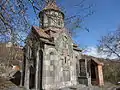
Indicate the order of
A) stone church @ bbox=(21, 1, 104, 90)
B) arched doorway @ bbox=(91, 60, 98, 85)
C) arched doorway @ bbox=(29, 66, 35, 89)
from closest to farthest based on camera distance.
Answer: stone church @ bbox=(21, 1, 104, 90)
arched doorway @ bbox=(29, 66, 35, 89)
arched doorway @ bbox=(91, 60, 98, 85)

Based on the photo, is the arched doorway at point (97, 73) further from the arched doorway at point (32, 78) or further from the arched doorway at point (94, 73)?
the arched doorway at point (32, 78)

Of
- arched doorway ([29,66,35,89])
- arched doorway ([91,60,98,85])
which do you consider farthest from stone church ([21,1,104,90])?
arched doorway ([91,60,98,85])

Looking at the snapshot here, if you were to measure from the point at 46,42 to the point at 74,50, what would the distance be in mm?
6309

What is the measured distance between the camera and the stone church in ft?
62.0

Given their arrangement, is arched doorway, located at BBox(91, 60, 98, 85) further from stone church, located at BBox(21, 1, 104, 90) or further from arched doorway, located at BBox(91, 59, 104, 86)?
stone church, located at BBox(21, 1, 104, 90)

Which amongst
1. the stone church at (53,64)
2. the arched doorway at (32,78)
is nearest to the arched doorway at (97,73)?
the stone church at (53,64)

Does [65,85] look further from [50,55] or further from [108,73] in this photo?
[108,73]

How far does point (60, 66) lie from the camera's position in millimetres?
20594

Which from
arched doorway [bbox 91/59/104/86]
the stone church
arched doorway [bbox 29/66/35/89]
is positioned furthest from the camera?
arched doorway [bbox 91/59/104/86]

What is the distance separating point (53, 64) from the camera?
19.6 metres

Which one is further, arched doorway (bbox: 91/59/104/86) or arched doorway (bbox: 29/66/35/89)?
arched doorway (bbox: 91/59/104/86)

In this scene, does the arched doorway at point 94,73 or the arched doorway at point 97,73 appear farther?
the arched doorway at point 94,73

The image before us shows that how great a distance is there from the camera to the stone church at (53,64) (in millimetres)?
18891

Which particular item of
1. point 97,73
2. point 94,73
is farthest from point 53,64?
point 94,73
